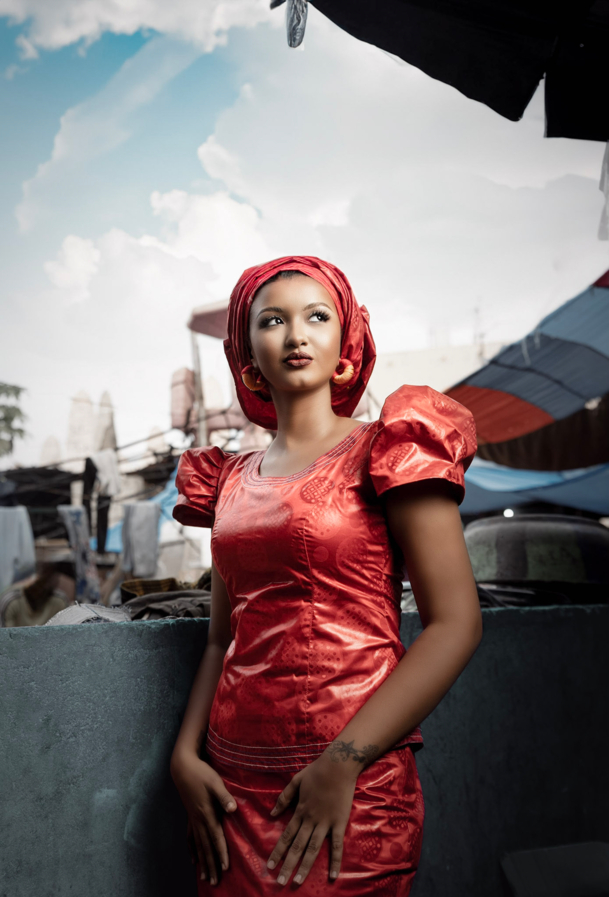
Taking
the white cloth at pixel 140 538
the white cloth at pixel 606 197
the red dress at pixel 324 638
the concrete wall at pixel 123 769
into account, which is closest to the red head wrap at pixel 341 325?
the red dress at pixel 324 638

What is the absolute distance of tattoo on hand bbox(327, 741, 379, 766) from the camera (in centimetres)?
97

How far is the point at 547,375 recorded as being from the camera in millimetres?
5859

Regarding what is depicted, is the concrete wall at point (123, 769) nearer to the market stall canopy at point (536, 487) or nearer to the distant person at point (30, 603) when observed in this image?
the distant person at point (30, 603)

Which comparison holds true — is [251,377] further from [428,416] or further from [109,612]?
[109,612]

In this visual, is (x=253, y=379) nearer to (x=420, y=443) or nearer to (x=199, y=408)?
(x=420, y=443)

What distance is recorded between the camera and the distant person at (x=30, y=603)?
5633 millimetres

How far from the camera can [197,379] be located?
9.77m

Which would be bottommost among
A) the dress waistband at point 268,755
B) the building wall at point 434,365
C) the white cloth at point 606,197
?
the dress waistband at point 268,755

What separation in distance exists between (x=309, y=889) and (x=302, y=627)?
1.24 ft

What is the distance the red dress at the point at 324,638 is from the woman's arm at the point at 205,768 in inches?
1.1

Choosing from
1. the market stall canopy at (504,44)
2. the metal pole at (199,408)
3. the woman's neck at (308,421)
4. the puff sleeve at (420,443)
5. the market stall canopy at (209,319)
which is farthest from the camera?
the metal pole at (199,408)

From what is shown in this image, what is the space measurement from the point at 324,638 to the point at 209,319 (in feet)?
28.2

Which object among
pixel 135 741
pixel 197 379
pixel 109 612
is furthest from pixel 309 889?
pixel 197 379

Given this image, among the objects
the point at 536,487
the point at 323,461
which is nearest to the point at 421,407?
the point at 323,461
